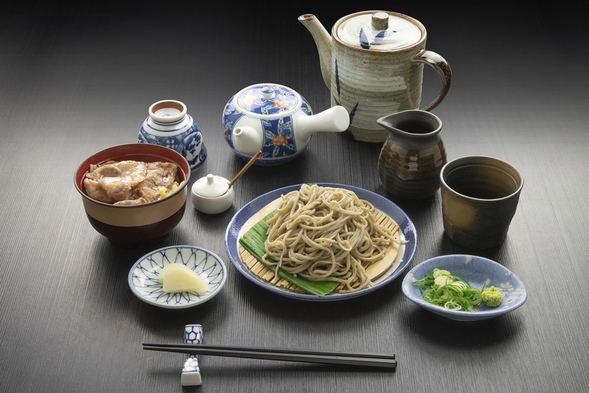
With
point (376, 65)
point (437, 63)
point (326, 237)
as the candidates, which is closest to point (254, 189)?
point (326, 237)

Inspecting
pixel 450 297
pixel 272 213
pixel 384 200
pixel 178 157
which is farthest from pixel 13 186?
pixel 450 297

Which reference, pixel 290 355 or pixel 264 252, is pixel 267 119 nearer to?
pixel 264 252

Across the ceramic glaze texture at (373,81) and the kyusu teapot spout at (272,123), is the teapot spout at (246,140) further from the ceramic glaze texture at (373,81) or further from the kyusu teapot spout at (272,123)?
the ceramic glaze texture at (373,81)

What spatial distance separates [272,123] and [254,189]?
0.23m

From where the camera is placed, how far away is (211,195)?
2.30 meters

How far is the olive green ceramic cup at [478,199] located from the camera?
2.06 metres

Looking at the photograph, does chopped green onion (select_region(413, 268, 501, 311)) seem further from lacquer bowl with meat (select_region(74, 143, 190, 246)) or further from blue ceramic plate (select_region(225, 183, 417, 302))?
lacquer bowl with meat (select_region(74, 143, 190, 246))

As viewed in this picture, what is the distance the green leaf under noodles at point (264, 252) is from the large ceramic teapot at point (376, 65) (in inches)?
23.3

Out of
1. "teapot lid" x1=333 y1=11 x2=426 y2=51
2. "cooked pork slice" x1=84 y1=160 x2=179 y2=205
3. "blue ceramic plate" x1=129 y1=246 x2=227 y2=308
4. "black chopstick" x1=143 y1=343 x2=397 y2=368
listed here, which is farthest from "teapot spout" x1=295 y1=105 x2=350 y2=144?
"black chopstick" x1=143 y1=343 x2=397 y2=368

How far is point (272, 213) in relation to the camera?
2230 millimetres

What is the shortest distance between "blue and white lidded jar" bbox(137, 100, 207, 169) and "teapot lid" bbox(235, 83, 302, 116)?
19 cm

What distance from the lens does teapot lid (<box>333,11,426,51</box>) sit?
2453 millimetres

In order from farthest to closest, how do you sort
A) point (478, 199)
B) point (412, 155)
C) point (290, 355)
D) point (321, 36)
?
point (321, 36) < point (412, 155) < point (478, 199) < point (290, 355)

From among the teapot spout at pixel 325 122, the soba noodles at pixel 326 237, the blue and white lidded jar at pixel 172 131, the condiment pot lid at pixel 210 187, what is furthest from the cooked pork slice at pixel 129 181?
the teapot spout at pixel 325 122
